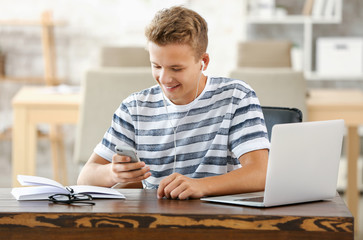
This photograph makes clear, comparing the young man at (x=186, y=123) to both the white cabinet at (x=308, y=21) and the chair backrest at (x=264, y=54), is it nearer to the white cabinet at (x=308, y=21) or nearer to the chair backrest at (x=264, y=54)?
the chair backrest at (x=264, y=54)

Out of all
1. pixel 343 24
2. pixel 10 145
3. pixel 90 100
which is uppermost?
pixel 343 24

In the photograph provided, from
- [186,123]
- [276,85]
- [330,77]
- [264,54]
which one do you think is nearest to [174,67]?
[186,123]

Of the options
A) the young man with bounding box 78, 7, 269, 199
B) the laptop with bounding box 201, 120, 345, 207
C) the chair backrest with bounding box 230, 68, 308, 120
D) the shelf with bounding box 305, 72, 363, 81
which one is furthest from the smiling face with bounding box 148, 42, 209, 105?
the shelf with bounding box 305, 72, 363, 81

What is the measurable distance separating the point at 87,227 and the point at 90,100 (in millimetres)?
2145

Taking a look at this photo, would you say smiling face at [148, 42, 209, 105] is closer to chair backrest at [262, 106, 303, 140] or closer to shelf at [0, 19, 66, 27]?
chair backrest at [262, 106, 303, 140]

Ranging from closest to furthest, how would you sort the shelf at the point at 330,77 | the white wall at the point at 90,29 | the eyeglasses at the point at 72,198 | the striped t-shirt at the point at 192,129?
the eyeglasses at the point at 72,198 < the striped t-shirt at the point at 192,129 < the shelf at the point at 330,77 < the white wall at the point at 90,29

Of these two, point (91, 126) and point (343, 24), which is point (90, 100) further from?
point (343, 24)

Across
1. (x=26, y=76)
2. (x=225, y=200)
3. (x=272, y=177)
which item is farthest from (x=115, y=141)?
(x=26, y=76)

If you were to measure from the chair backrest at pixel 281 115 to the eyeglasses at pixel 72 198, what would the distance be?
74 cm

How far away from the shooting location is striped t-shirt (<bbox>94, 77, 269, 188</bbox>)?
1.75 metres

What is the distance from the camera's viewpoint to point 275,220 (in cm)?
128

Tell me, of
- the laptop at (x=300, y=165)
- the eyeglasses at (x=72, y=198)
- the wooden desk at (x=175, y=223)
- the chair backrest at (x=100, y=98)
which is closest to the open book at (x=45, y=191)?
the eyeglasses at (x=72, y=198)

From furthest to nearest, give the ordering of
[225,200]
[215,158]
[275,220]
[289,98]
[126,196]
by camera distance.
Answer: [289,98], [215,158], [126,196], [225,200], [275,220]

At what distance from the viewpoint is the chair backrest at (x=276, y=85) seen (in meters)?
3.31
